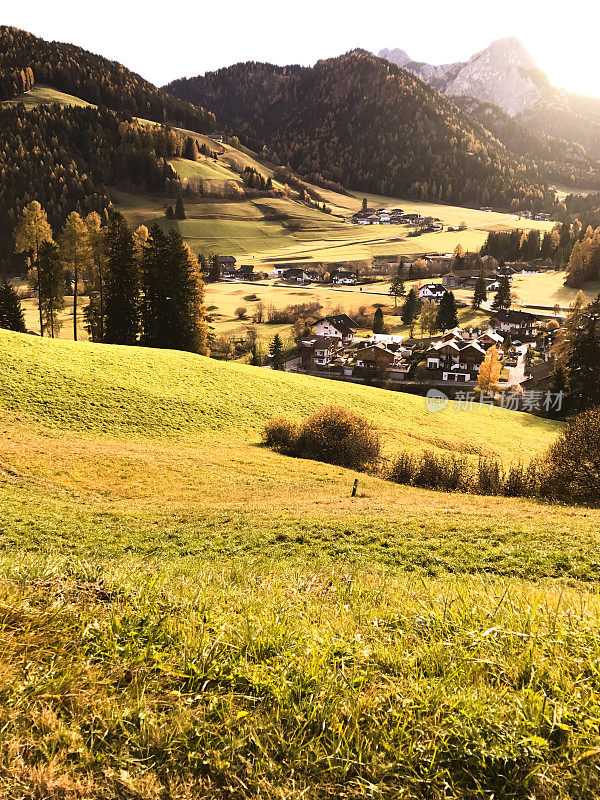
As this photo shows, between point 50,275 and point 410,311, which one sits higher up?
point 50,275

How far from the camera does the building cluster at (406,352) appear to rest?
92.1m

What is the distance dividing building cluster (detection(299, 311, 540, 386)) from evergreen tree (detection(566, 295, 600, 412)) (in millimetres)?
20837

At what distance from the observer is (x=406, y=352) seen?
102375mm

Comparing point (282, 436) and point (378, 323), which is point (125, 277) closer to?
point (282, 436)

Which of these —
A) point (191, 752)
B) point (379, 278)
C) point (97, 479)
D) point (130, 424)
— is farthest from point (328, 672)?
point (379, 278)

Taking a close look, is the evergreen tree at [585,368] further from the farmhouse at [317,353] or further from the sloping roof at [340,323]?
the sloping roof at [340,323]

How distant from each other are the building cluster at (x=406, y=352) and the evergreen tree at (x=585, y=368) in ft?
68.4

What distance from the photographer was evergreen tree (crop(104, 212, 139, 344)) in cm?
5859

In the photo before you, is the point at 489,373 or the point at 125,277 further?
the point at 489,373

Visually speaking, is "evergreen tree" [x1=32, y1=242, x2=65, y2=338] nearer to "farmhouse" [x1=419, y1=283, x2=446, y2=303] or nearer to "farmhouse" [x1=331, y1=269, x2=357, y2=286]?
"farmhouse" [x1=419, y1=283, x2=446, y2=303]

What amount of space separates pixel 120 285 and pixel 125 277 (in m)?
1.25

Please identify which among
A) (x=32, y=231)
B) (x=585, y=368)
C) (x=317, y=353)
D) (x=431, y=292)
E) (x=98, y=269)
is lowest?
(x=317, y=353)

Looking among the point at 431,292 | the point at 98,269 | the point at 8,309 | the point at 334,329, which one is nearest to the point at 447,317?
the point at 334,329

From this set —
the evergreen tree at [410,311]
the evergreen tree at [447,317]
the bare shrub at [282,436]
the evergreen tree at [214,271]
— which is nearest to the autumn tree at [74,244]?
the bare shrub at [282,436]
